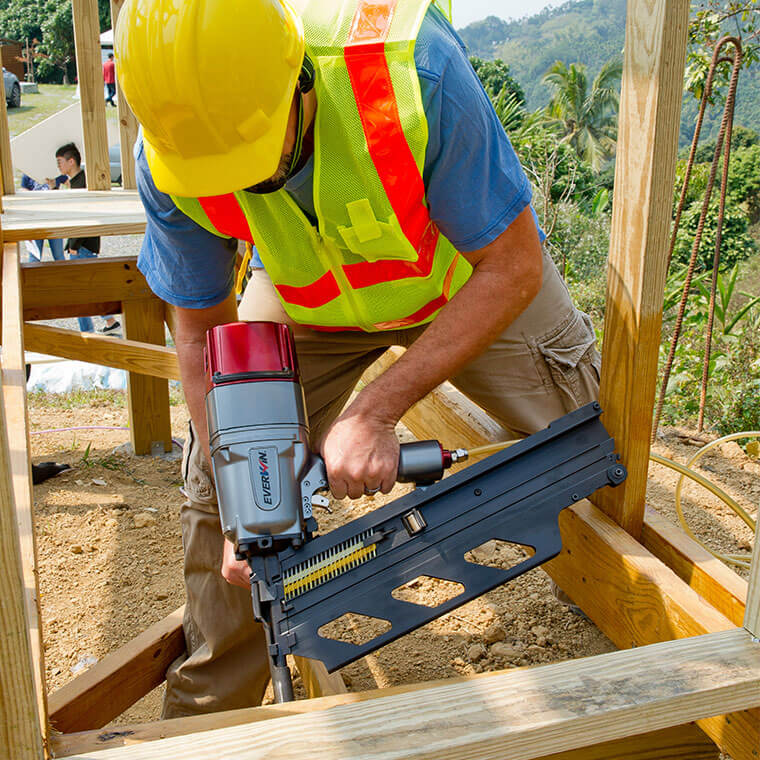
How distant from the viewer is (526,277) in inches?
68.1

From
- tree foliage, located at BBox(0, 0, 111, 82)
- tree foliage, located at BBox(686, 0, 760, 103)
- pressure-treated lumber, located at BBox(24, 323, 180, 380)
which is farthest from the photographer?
tree foliage, located at BBox(0, 0, 111, 82)

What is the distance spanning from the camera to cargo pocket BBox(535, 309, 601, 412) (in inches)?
86.4

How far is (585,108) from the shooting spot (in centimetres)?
6341

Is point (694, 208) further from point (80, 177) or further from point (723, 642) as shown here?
point (723, 642)

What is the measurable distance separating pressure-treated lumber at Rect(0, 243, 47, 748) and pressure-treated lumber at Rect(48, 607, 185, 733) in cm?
53

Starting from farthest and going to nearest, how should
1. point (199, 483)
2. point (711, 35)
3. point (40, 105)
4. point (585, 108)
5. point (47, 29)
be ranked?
point (585, 108)
point (47, 29)
point (40, 105)
point (711, 35)
point (199, 483)

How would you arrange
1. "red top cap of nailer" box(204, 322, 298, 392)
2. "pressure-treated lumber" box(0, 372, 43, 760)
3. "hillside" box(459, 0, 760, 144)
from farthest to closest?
1. "hillside" box(459, 0, 760, 144)
2. "red top cap of nailer" box(204, 322, 298, 392)
3. "pressure-treated lumber" box(0, 372, 43, 760)

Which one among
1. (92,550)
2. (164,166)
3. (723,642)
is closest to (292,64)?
(164,166)

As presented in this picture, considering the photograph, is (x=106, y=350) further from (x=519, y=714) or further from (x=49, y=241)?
(x=49, y=241)

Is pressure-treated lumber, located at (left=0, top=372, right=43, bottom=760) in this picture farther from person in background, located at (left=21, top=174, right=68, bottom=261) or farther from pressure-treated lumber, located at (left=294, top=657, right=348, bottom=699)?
person in background, located at (left=21, top=174, right=68, bottom=261)

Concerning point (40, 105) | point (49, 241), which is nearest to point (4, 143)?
point (49, 241)

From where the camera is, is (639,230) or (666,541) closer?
(639,230)

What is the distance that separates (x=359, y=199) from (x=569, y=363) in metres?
0.84

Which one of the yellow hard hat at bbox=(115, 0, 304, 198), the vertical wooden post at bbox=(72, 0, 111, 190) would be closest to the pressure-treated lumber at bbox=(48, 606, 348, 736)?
the yellow hard hat at bbox=(115, 0, 304, 198)
